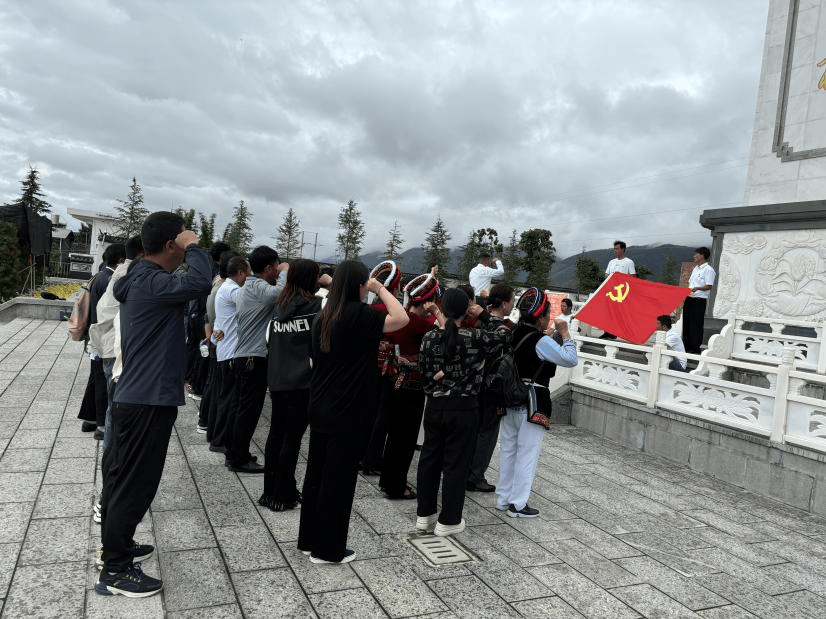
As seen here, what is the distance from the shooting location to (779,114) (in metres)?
11.4

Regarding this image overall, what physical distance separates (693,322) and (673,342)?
1.25 metres

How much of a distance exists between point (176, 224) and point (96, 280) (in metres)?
2.42

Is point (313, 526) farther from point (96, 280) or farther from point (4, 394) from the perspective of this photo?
point (4, 394)

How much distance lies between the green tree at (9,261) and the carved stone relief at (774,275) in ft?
65.5

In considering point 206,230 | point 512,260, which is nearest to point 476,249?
point 512,260

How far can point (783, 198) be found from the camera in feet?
36.4

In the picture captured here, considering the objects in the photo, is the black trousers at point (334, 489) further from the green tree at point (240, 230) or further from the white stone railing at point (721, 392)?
the green tree at point (240, 230)

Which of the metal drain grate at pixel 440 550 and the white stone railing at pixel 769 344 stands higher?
the white stone railing at pixel 769 344

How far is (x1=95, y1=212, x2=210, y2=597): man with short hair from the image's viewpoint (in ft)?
9.67

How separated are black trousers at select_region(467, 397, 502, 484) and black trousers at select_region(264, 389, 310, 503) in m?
Answer: 1.76

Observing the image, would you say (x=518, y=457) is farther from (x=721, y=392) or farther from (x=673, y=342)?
(x=673, y=342)

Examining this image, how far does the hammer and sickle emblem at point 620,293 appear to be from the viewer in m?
8.33

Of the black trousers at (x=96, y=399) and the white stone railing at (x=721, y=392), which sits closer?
the black trousers at (x=96, y=399)

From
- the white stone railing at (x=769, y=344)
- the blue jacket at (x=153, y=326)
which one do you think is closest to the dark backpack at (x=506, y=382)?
the blue jacket at (x=153, y=326)
